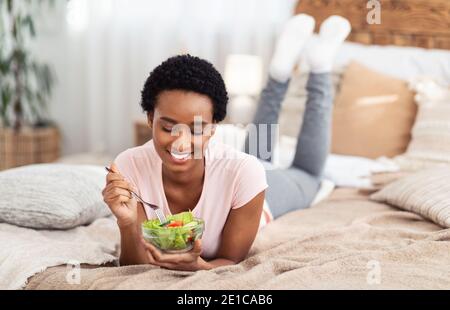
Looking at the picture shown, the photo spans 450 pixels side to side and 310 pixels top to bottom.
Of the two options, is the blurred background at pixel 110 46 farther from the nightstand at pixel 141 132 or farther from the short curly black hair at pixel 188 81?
the short curly black hair at pixel 188 81

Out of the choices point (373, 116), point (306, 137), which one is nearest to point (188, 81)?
point (306, 137)

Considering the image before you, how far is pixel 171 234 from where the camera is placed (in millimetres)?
1118

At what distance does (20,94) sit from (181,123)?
7.47 feet

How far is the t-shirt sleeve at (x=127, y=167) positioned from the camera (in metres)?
1.33

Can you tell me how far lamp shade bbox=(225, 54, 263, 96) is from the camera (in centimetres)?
299

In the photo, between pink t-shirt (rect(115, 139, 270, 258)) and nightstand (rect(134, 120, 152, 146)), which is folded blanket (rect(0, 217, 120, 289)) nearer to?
pink t-shirt (rect(115, 139, 270, 258))

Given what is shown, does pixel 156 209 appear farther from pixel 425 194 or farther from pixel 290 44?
pixel 290 44

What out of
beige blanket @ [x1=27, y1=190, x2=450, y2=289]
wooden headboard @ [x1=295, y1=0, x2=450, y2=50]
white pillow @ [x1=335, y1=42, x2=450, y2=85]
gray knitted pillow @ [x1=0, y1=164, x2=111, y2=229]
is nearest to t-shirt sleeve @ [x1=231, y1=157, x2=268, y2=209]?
beige blanket @ [x1=27, y1=190, x2=450, y2=289]

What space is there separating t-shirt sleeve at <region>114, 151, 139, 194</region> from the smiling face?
16 centimetres

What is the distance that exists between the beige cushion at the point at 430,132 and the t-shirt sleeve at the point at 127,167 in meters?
1.20

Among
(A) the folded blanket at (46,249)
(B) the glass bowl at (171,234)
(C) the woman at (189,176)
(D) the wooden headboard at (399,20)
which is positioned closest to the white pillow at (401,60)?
(D) the wooden headboard at (399,20)

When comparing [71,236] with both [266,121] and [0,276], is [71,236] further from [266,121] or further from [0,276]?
[266,121]

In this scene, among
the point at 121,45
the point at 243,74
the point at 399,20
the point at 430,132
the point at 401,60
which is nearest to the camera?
the point at 430,132
